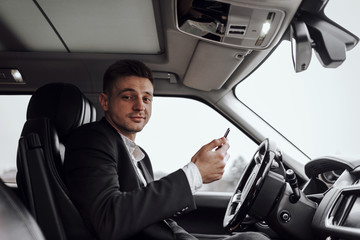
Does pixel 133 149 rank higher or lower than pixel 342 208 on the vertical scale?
higher

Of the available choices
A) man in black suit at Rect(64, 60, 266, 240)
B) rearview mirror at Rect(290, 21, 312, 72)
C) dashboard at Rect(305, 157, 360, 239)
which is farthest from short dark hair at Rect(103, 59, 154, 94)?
dashboard at Rect(305, 157, 360, 239)

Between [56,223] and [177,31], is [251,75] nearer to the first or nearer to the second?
[177,31]

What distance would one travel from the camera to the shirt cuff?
1457 millimetres

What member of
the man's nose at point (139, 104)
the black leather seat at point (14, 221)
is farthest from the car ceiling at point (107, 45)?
the black leather seat at point (14, 221)

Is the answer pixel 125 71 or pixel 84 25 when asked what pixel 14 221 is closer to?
pixel 125 71

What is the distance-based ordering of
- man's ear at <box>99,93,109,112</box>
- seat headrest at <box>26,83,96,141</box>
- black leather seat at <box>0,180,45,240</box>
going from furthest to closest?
man's ear at <box>99,93,109,112</box>, seat headrest at <box>26,83,96,141</box>, black leather seat at <box>0,180,45,240</box>

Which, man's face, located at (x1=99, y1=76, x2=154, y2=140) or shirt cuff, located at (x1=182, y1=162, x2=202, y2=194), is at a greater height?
man's face, located at (x1=99, y1=76, x2=154, y2=140)

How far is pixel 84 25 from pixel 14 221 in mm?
1714

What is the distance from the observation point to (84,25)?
2.10 meters

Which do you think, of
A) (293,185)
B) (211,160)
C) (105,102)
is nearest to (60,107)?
(105,102)

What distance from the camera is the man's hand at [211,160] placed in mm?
1455

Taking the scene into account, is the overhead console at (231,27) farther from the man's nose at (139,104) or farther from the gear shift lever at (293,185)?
the gear shift lever at (293,185)

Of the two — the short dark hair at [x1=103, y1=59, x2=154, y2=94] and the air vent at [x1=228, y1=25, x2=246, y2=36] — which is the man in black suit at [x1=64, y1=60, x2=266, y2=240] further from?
the air vent at [x1=228, y1=25, x2=246, y2=36]

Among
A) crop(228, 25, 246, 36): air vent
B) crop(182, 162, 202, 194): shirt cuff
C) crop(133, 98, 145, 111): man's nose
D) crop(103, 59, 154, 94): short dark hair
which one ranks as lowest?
crop(182, 162, 202, 194): shirt cuff
